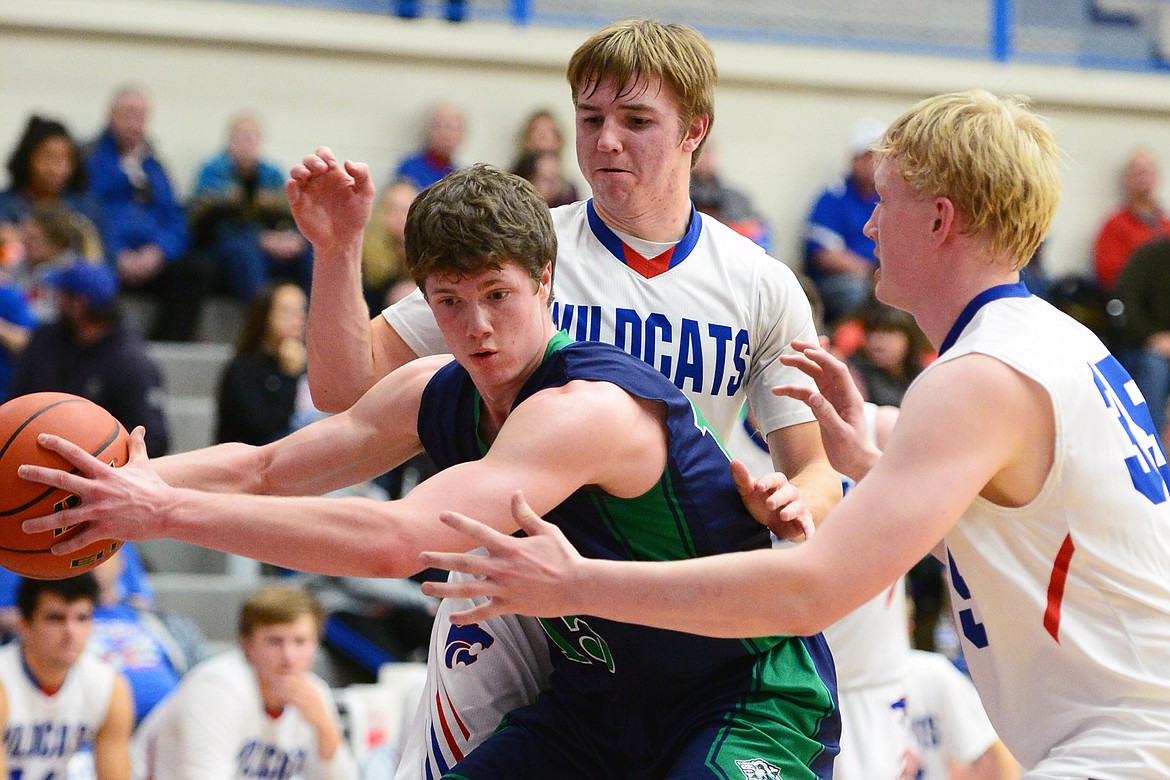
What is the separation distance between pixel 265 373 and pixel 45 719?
282 centimetres

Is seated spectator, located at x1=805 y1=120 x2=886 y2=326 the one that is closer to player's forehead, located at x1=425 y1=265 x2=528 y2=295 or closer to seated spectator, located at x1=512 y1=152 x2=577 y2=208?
seated spectator, located at x1=512 y1=152 x2=577 y2=208

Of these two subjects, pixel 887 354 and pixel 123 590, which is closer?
pixel 123 590

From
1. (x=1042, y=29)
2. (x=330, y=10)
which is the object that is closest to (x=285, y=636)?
(x=330, y=10)

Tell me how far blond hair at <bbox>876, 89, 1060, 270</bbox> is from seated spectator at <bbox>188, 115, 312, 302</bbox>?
26.7 ft

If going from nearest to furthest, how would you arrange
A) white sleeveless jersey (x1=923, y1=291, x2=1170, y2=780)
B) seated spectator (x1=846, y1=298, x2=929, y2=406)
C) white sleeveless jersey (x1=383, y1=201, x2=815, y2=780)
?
white sleeveless jersey (x1=923, y1=291, x2=1170, y2=780) < white sleeveless jersey (x1=383, y1=201, x2=815, y2=780) < seated spectator (x1=846, y1=298, x2=929, y2=406)

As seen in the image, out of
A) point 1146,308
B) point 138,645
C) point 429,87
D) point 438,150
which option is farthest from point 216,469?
point 1146,308

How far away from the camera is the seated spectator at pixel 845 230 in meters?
12.1

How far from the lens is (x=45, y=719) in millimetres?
6898

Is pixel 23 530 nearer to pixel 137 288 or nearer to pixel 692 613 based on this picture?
pixel 692 613

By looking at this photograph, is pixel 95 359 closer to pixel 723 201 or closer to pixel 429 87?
pixel 723 201

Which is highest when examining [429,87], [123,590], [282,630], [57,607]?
[429,87]

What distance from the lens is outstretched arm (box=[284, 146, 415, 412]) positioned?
414 centimetres

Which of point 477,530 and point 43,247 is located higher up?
point 477,530

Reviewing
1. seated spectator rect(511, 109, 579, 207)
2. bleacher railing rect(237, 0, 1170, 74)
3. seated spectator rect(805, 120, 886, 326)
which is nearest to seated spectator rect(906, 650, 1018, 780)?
seated spectator rect(511, 109, 579, 207)
